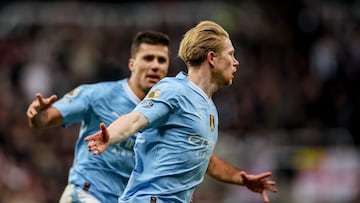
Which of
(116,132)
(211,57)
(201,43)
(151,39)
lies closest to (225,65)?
(211,57)

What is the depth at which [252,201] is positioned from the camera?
50.8 feet

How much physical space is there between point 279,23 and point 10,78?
5.57 metres

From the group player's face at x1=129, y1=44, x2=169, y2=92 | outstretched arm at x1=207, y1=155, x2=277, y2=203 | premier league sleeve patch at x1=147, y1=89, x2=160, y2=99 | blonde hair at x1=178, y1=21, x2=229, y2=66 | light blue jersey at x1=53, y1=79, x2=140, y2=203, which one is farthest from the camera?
player's face at x1=129, y1=44, x2=169, y2=92

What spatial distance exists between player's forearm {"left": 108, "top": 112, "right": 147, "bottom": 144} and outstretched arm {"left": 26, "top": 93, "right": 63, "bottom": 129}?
1.60m

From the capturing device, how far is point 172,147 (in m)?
6.98

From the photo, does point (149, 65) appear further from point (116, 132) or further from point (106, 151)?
point (116, 132)

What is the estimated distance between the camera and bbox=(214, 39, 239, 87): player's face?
717cm

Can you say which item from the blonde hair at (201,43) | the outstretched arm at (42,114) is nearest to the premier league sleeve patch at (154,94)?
the blonde hair at (201,43)

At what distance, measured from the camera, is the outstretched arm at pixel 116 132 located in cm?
634

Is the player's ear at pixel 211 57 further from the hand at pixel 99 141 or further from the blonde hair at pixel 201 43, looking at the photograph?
the hand at pixel 99 141

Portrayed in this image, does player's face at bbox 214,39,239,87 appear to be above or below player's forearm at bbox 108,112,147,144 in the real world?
above

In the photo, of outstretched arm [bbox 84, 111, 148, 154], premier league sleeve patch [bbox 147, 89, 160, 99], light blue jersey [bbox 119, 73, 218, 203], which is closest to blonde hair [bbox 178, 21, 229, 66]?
light blue jersey [bbox 119, 73, 218, 203]

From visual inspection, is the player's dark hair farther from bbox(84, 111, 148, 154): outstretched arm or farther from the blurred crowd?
the blurred crowd

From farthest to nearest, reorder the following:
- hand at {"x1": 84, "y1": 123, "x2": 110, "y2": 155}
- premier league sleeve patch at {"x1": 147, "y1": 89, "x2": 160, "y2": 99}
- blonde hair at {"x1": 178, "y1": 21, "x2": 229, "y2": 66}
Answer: blonde hair at {"x1": 178, "y1": 21, "x2": 229, "y2": 66} < premier league sleeve patch at {"x1": 147, "y1": 89, "x2": 160, "y2": 99} < hand at {"x1": 84, "y1": 123, "x2": 110, "y2": 155}
